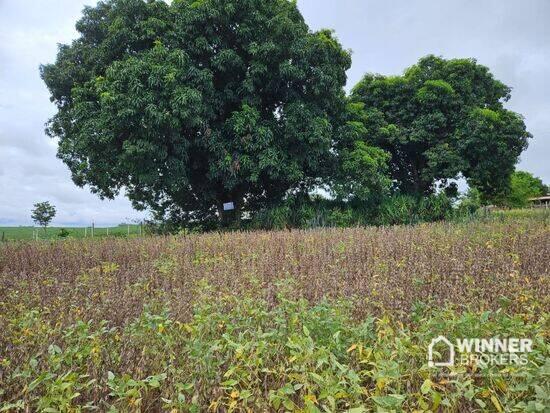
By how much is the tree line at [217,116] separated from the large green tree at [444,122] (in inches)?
17.8

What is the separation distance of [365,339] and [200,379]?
1.19m

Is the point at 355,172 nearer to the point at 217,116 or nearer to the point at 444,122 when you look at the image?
the point at 217,116

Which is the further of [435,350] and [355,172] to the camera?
[355,172]

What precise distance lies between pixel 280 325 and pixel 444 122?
74.2 feet

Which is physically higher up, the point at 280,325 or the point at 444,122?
the point at 444,122

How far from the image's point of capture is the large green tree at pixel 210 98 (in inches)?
543

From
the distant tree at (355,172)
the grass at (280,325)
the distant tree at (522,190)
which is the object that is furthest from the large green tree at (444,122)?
the distant tree at (522,190)

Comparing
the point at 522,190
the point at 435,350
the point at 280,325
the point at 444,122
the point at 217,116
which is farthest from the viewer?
the point at 522,190

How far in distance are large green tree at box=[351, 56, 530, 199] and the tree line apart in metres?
0.45

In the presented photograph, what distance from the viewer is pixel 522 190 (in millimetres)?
51281

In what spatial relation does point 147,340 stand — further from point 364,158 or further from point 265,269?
point 364,158

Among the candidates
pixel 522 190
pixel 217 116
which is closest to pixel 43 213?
pixel 217 116

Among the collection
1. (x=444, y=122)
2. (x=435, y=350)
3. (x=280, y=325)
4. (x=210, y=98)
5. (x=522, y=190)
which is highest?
(x=444, y=122)

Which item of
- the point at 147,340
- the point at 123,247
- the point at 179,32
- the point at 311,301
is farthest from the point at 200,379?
the point at 179,32
